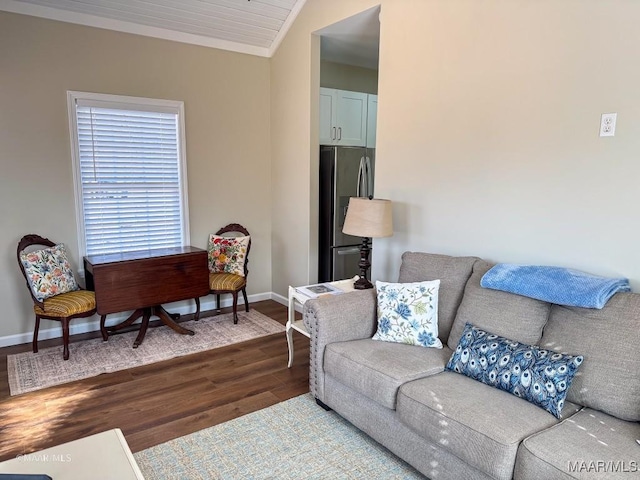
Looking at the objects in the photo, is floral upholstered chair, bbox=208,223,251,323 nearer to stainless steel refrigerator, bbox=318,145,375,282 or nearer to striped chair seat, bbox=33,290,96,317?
stainless steel refrigerator, bbox=318,145,375,282

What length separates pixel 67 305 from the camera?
126 inches

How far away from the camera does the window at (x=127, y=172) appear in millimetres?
3701

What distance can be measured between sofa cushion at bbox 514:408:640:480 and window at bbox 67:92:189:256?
3.49m

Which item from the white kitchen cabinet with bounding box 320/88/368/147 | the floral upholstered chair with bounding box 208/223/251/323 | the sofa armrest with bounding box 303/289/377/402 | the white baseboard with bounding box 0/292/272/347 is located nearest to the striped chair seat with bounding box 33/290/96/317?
the white baseboard with bounding box 0/292/272/347

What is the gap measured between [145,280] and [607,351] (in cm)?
312

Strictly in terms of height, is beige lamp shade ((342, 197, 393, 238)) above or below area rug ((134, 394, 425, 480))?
above

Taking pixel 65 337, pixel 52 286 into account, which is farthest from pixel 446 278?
pixel 52 286

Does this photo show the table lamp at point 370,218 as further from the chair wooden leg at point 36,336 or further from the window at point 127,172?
the chair wooden leg at point 36,336

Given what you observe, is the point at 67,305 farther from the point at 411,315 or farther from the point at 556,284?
the point at 556,284

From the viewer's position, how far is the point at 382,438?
2150 millimetres

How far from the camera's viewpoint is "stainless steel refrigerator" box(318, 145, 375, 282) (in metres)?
4.21

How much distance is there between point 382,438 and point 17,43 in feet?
12.5

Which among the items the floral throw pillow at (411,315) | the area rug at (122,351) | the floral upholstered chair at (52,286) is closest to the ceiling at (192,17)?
the floral upholstered chair at (52,286)

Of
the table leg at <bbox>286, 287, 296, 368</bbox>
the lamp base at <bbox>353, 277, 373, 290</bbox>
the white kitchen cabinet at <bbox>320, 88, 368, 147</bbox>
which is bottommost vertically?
the table leg at <bbox>286, 287, 296, 368</bbox>
